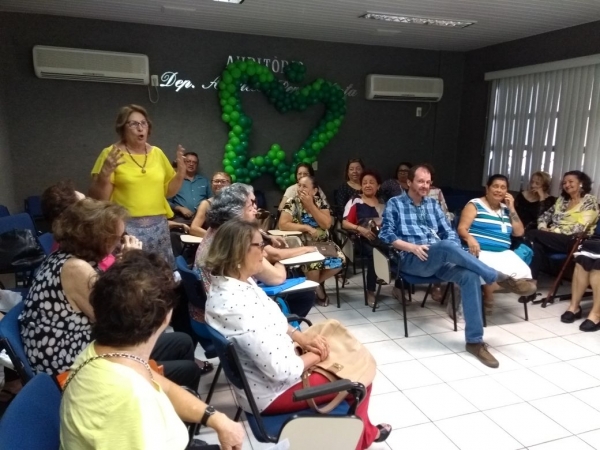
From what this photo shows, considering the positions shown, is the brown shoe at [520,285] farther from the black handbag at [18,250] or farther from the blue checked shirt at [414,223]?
the black handbag at [18,250]

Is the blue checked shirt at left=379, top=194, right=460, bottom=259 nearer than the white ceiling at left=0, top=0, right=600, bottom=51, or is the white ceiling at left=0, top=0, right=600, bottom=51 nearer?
the blue checked shirt at left=379, top=194, right=460, bottom=259

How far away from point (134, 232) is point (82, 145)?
2891 millimetres

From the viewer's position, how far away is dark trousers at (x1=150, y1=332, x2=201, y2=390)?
6.06 ft

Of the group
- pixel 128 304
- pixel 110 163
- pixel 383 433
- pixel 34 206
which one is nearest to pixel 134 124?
pixel 110 163

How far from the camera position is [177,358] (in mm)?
2131

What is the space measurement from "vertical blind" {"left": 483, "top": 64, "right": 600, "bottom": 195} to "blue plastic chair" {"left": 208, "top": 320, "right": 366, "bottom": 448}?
13.6 ft

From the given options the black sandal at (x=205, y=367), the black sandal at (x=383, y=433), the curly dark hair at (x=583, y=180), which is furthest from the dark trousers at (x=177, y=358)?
the curly dark hair at (x=583, y=180)

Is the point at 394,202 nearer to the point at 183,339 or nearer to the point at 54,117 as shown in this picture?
the point at 183,339

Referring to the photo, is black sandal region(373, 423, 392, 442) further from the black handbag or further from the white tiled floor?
the black handbag

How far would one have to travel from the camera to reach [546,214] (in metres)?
4.46

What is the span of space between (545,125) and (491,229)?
2246mm

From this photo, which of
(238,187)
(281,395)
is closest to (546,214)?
(238,187)

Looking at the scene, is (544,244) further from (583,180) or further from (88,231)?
(88,231)

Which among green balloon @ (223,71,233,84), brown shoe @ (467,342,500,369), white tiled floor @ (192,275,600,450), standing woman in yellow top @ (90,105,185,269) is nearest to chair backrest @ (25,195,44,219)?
green balloon @ (223,71,233,84)
